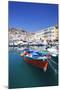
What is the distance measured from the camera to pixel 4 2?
193 centimetres

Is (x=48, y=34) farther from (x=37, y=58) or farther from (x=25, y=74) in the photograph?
(x=25, y=74)

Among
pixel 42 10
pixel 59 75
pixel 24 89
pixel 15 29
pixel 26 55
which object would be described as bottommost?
pixel 24 89

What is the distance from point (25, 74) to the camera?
197cm

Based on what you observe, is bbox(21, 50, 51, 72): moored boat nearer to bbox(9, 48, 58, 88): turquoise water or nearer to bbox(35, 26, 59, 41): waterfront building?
bbox(9, 48, 58, 88): turquoise water

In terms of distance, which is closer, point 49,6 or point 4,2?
point 4,2

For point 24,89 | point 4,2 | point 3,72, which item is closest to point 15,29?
point 4,2

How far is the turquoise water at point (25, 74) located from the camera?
1.94 m

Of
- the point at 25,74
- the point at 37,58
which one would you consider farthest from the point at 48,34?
the point at 25,74

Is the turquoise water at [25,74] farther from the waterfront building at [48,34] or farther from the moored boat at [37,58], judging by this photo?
the waterfront building at [48,34]

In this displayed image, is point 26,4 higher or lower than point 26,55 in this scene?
higher

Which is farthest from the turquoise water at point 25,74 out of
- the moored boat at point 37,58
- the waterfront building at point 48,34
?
the waterfront building at point 48,34

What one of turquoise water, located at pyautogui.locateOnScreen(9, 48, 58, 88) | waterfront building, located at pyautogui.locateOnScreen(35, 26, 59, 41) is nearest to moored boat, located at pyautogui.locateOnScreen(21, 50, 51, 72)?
turquoise water, located at pyautogui.locateOnScreen(9, 48, 58, 88)

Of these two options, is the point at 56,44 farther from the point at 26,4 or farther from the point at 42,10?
the point at 26,4

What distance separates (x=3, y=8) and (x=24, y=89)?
866 mm
